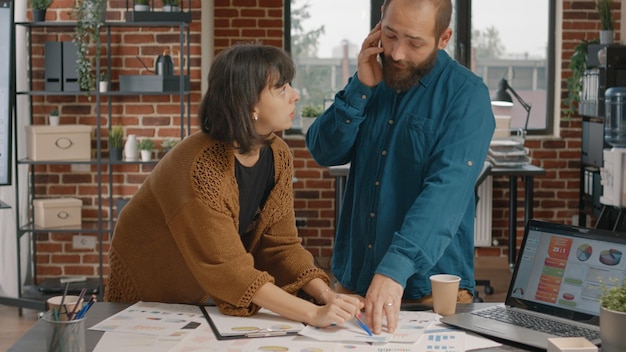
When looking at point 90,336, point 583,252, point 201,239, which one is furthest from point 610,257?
point 90,336

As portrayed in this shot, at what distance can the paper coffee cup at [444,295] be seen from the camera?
2.10 metres

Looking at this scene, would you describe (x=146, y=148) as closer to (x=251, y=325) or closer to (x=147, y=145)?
(x=147, y=145)

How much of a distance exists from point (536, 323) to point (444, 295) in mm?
220

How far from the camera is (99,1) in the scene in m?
5.16

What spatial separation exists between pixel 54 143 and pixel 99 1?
2.87 ft

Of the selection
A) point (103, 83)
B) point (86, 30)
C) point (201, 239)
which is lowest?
point (201, 239)

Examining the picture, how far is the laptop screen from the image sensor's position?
201 centimetres

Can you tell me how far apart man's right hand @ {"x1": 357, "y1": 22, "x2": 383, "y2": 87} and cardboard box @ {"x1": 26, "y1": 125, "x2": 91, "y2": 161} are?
126 inches

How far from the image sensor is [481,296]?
Result: 18.5 feet

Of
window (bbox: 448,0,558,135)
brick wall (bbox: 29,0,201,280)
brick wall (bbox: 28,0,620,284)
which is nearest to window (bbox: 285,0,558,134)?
window (bbox: 448,0,558,135)

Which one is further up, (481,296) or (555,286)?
(555,286)

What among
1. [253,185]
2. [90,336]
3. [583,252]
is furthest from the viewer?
[253,185]

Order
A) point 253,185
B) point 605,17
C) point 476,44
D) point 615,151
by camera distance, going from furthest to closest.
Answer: point 476,44 < point 605,17 < point 615,151 < point 253,185

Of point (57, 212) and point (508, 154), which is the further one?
point (508, 154)
